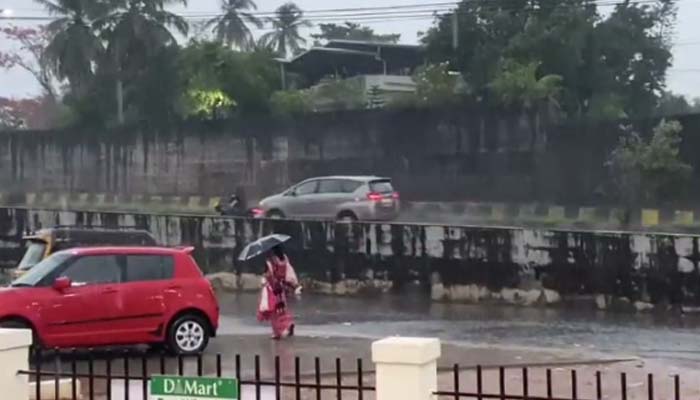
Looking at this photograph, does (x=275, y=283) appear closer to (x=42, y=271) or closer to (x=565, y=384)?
(x=42, y=271)

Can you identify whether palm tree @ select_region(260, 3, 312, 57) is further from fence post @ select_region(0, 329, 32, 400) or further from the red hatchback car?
fence post @ select_region(0, 329, 32, 400)

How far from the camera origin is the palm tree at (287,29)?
79.9 metres

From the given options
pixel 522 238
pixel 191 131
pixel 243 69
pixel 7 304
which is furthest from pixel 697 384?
pixel 243 69

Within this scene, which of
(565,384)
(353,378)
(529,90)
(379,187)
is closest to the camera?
(565,384)

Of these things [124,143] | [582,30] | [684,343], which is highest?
[582,30]

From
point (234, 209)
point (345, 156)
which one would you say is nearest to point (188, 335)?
point (234, 209)

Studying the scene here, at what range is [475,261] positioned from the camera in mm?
25062

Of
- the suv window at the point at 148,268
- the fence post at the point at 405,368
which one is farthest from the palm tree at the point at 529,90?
the fence post at the point at 405,368

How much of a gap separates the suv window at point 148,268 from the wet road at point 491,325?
3159 mm

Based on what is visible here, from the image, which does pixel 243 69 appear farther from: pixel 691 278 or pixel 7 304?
pixel 7 304

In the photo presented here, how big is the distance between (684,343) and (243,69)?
41.7 metres

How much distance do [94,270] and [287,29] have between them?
66.5m

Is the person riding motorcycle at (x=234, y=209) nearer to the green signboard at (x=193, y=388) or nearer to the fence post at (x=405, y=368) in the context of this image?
the green signboard at (x=193, y=388)

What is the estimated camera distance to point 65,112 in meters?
63.8
